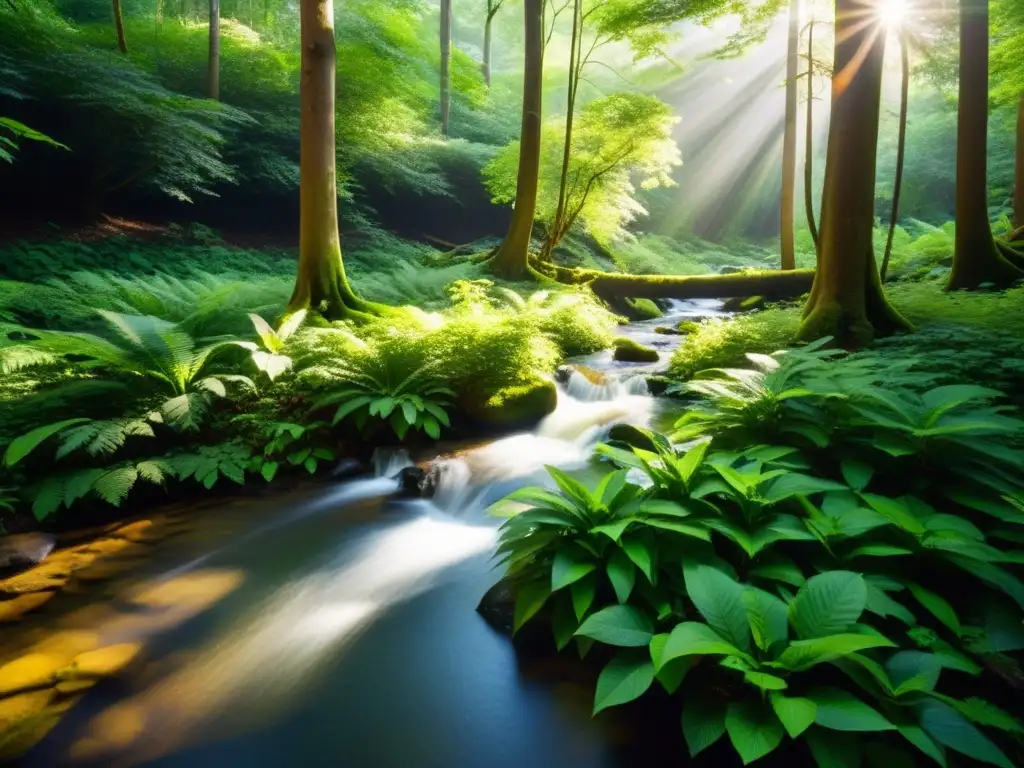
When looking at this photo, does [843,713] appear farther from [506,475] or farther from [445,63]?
[445,63]

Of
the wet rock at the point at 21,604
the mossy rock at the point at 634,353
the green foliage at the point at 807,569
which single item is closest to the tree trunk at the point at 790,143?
the mossy rock at the point at 634,353

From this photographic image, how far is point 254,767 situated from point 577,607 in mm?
1437

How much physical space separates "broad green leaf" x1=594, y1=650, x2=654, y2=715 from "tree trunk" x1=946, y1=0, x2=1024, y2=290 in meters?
8.56

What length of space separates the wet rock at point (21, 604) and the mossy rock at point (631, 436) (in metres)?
4.08

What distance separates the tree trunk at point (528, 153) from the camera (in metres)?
10.4

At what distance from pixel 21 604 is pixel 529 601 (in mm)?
2998

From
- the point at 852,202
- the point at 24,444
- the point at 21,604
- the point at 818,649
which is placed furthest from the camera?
the point at 852,202

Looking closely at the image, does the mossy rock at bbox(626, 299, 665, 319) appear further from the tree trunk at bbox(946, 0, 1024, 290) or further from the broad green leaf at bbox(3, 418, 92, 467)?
the broad green leaf at bbox(3, 418, 92, 467)

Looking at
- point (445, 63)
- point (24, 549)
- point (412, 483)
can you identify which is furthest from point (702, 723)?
point (445, 63)

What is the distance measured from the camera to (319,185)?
7062 millimetres

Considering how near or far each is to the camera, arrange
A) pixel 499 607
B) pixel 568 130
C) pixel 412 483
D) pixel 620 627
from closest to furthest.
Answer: pixel 620 627 → pixel 499 607 → pixel 412 483 → pixel 568 130

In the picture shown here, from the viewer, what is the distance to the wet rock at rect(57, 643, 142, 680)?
2788mm

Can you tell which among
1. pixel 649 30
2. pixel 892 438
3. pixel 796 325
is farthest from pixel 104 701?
pixel 649 30

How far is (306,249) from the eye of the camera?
23.2 feet
